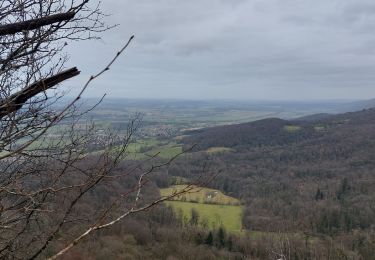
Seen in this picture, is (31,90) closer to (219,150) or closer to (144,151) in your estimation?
(144,151)

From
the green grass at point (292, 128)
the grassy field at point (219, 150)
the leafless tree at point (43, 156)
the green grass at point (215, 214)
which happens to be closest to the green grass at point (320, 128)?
the green grass at point (292, 128)

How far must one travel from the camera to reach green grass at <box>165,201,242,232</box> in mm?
53312

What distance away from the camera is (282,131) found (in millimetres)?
114625

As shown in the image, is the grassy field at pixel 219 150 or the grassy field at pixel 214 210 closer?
the grassy field at pixel 214 210

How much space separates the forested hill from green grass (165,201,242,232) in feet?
129

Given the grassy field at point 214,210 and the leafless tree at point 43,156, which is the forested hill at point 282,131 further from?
the leafless tree at point 43,156

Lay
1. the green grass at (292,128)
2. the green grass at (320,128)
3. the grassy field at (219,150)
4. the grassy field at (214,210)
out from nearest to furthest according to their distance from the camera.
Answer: the grassy field at (214,210) < the grassy field at (219,150) < the green grass at (320,128) < the green grass at (292,128)

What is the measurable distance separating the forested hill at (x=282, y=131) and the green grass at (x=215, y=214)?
39.4m

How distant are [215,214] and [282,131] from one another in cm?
6249

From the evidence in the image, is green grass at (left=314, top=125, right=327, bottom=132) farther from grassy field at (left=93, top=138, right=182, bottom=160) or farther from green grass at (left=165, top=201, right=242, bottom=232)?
grassy field at (left=93, top=138, right=182, bottom=160)

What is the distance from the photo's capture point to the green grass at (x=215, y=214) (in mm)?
53312

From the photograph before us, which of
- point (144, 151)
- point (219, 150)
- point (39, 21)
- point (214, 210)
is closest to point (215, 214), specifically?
point (214, 210)

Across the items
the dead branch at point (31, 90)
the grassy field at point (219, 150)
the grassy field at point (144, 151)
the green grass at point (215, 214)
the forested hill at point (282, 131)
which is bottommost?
the green grass at point (215, 214)

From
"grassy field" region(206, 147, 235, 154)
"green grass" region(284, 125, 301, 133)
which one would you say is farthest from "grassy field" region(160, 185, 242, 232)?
"green grass" region(284, 125, 301, 133)
